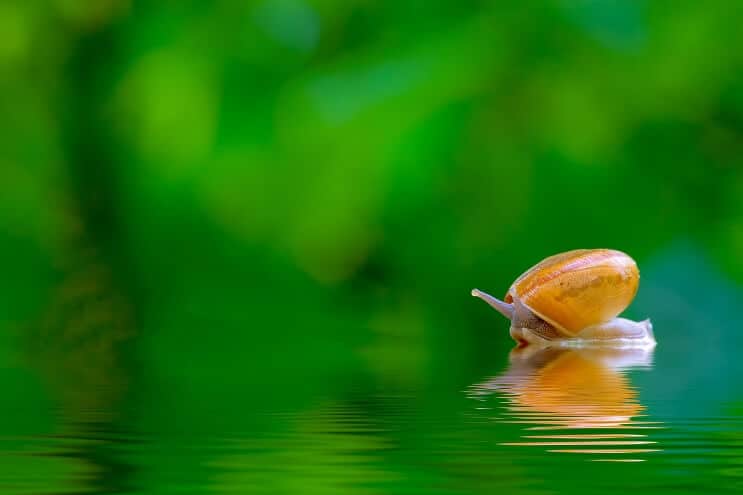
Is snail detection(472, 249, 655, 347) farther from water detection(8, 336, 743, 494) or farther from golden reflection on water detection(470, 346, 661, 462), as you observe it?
water detection(8, 336, 743, 494)

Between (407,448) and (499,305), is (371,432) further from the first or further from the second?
(499,305)

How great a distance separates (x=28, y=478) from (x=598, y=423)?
2.30 ft

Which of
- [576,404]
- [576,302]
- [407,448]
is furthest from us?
[576,302]

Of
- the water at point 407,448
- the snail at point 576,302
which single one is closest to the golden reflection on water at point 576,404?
the water at point 407,448

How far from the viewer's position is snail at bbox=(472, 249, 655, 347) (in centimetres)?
334

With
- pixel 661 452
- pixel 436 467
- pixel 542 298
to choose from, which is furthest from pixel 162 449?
pixel 542 298

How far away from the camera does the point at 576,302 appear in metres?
3.36

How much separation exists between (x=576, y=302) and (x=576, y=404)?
1752 millimetres

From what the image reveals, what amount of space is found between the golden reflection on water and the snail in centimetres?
63

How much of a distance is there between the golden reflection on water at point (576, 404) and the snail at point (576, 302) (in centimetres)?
63

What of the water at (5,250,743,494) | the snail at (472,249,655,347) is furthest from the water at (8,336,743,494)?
the snail at (472,249,655,347)

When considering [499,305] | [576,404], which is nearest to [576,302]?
[499,305]

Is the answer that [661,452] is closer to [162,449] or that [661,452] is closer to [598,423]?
[598,423]

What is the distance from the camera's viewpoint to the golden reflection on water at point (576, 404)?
4.11 ft
